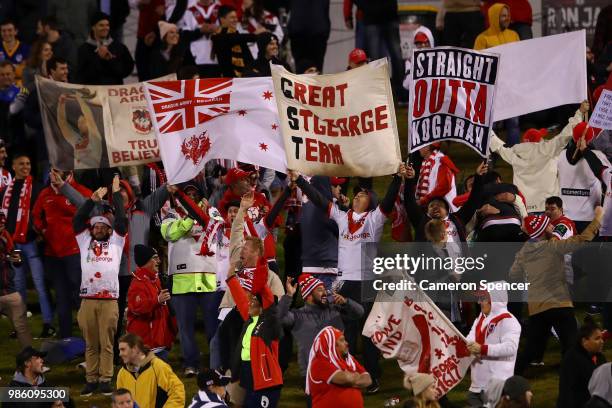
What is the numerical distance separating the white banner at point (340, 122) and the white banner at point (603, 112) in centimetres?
247

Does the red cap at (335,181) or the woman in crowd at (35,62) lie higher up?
the woman in crowd at (35,62)

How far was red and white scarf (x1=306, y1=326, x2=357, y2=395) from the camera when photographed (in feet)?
57.1

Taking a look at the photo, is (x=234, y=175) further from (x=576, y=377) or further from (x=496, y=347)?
(x=576, y=377)

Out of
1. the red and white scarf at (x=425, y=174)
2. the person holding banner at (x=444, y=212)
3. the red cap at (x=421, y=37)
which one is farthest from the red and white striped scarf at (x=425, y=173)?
the red cap at (x=421, y=37)

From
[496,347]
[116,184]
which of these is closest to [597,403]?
[496,347]

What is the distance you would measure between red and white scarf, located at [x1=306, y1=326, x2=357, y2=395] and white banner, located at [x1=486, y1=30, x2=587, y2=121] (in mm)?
4680

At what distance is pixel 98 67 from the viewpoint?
25.7 metres

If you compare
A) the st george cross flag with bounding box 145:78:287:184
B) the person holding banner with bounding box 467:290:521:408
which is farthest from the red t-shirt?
the st george cross flag with bounding box 145:78:287:184

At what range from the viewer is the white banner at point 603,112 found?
66.6ft

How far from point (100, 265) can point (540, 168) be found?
5.36 m

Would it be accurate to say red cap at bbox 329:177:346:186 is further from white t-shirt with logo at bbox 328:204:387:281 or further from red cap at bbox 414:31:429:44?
red cap at bbox 414:31:429:44

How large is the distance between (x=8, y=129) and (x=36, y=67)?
1.09m

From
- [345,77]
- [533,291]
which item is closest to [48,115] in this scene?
[345,77]

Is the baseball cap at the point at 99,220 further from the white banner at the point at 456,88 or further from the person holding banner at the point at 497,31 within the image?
the person holding banner at the point at 497,31
